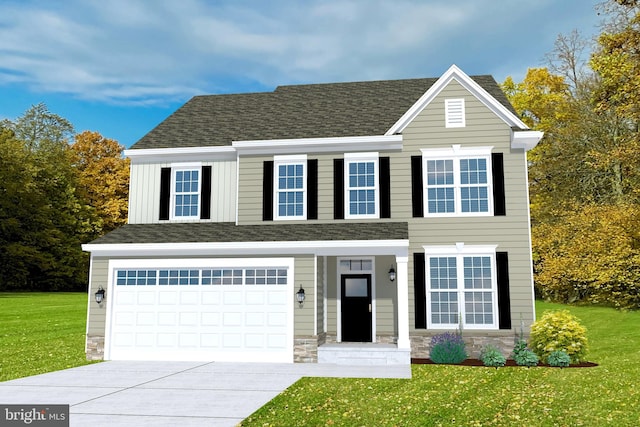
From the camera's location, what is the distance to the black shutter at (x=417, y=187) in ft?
54.9

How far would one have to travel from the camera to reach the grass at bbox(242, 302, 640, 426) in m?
8.80

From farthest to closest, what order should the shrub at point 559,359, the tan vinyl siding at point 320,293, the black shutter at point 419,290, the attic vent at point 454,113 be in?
1. the attic vent at point 454,113
2. the black shutter at point 419,290
3. the tan vinyl siding at point 320,293
4. the shrub at point 559,359

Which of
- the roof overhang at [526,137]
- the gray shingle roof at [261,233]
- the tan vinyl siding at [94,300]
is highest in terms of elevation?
the roof overhang at [526,137]

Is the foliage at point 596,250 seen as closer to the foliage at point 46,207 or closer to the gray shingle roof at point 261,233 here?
the gray shingle roof at point 261,233

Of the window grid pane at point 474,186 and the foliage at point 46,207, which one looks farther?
the foliage at point 46,207

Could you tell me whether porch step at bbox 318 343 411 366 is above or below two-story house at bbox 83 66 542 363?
below

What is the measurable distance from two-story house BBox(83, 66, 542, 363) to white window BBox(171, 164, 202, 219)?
21cm

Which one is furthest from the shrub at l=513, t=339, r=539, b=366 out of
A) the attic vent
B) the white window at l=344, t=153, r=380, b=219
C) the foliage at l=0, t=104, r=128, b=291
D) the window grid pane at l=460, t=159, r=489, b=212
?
the foliage at l=0, t=104, r=128, b=291

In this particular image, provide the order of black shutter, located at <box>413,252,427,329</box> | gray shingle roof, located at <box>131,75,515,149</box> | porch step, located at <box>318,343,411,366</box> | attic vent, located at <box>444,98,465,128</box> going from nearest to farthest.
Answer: porch step, located at <box>318,343,411,366</box>, black shutter, located at <box>413,252,427,329</box>, attic vent, located at <box>444,98,465,128</box>, gray shingle roof, located at <box>131,75,515,149</box>

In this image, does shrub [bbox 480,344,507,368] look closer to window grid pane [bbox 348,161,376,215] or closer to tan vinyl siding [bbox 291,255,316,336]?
tan vinyl siding [bbox 291,255,316,336]

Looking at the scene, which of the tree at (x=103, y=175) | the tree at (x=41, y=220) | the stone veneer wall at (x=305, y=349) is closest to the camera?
the stone veneer wall at (x=305, y=349)

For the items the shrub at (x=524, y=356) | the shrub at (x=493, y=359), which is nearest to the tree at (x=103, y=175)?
the shrub at (x=493, y=359)

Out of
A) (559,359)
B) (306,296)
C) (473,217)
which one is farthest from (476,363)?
(306,296)

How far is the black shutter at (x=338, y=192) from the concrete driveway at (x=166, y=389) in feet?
15.7
